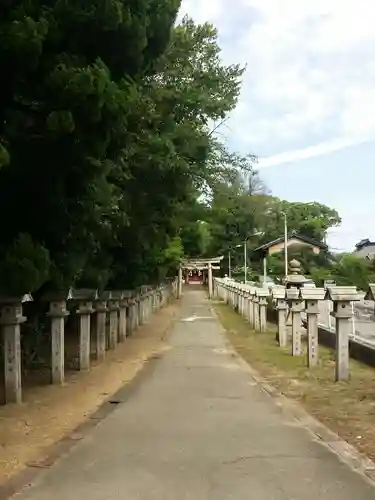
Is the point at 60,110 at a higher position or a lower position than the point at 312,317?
higher

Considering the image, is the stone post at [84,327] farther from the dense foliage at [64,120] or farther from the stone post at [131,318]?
the stone post at [131,318]

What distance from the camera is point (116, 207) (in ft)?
40.7

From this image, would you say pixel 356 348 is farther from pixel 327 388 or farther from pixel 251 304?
pixel 251 304

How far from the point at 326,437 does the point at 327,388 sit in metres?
3.71

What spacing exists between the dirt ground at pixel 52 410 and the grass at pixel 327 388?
2.81m

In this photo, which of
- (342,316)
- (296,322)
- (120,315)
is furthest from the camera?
(120,315)

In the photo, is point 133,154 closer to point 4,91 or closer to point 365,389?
point 4,91

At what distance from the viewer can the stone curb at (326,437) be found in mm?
6518

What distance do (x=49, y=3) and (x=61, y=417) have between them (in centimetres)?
518

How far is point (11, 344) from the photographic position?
1016 cm

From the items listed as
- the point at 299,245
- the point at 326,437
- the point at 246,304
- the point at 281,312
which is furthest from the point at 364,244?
the point at 326,437

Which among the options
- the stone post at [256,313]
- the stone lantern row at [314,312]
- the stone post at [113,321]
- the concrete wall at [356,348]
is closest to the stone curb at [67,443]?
the stone lantern row at [314,312]

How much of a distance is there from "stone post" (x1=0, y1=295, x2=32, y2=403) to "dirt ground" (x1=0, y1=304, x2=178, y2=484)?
27 cm

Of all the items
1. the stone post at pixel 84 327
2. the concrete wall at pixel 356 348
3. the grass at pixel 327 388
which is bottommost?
the grass at pixel 327 388
